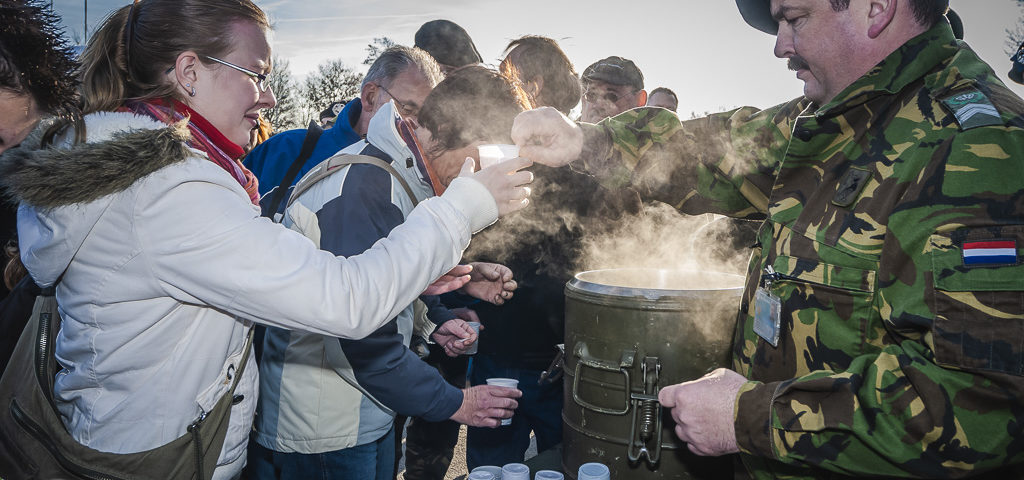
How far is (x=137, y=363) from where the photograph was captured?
5.49 feet

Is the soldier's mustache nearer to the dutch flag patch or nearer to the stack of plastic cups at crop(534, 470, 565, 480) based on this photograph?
the dutch flag patch

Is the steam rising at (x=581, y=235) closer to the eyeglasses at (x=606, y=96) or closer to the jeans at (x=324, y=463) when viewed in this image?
the eyeglasses at (x=606, y=96)

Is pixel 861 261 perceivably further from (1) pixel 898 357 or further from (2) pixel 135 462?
(2) pixel 135 462

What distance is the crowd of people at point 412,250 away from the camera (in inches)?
56.9

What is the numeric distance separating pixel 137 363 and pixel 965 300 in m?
2.12

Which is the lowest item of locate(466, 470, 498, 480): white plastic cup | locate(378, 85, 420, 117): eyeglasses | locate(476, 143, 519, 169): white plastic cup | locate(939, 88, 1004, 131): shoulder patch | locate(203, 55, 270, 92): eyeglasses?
locate(466, 470, 498, 480): white plastic cup

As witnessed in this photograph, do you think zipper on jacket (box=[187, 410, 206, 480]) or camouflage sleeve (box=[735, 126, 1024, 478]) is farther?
zipper on jacket (box=[187, 410, 206, 480])

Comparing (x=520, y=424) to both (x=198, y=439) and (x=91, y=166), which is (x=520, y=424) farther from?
(x=91, y=166)

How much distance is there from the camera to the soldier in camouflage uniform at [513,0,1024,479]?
4.50ft

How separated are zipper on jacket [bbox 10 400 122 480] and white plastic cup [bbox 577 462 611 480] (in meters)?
1.60

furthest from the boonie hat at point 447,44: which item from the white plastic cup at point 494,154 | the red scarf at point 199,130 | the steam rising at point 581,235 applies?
the red scarf at point 199,130

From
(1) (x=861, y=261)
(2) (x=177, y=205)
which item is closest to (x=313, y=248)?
(2) (x=177, y=205)

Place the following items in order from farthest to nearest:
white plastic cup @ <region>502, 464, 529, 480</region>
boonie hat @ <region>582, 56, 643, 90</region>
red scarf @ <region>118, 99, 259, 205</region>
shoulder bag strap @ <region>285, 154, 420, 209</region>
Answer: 1. boonie hat @ <region>582, 56, 643, 90</region>
2. white plastic cup @ <region>502, 464, 529, 480</region>
3. shoulder bag strap @ <region>285, 154, 420, 209</region>
4. red scarf @ <region>118, 99, 259, 205</region>

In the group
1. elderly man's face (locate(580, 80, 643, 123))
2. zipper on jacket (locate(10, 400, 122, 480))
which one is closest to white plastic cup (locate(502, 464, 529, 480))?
zipper on jacket (locate(10, 400, 122, 480))
